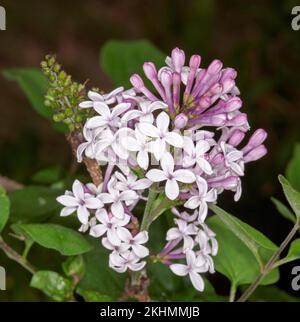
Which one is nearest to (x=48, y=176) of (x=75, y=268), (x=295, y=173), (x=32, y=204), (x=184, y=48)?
(x=32, y=204)

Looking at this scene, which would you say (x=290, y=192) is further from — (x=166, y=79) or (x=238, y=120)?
(x=166, y=79)

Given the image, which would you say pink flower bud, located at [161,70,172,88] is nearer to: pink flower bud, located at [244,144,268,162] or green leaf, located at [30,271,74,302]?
pink flower bud, located at [244,144,268,162]

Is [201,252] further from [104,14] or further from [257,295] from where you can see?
[104,14]

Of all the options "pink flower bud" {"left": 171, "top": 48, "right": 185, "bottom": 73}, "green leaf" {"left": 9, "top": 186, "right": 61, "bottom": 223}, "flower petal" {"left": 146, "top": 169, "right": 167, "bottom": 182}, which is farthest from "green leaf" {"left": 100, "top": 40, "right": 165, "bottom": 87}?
"flower petal" {"left": 146, "top": 169, "right": 167, "bottom": 182}

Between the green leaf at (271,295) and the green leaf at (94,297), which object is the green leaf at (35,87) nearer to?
the green leaf at (94,297)

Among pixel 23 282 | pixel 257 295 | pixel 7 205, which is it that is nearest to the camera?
pixel 7 205

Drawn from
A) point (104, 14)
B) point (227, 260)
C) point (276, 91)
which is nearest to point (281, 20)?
point (276, 91)
